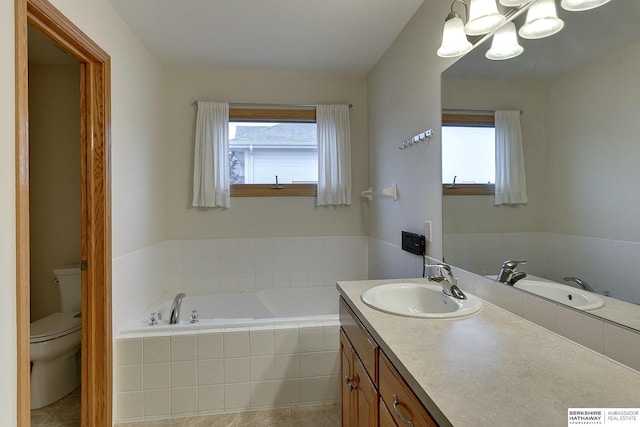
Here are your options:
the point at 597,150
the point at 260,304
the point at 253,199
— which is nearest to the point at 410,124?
the point at 597,150

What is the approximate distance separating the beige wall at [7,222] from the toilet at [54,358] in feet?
3.39

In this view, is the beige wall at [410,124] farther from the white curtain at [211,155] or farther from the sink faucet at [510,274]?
the white curtain at [211,155]

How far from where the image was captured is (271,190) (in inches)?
119

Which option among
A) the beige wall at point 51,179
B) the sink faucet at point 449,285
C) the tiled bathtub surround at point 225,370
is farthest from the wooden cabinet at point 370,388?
the beige wall at point 51,179

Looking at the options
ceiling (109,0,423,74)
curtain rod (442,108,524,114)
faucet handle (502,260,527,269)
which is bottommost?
faucet handle (502,260,527,269)

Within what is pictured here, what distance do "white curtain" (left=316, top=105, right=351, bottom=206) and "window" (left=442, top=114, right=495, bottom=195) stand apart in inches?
54.9

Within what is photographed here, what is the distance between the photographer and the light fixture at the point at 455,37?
137 centimetres

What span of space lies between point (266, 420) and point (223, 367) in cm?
41

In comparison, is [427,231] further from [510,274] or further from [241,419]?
[241,419]

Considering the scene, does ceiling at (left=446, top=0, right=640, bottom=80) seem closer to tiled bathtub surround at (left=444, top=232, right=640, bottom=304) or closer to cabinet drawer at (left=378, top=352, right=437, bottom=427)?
tiled bathtub surround at (left=444, top=232, right=640, bottom=304)

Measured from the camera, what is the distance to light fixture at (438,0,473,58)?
1.37m

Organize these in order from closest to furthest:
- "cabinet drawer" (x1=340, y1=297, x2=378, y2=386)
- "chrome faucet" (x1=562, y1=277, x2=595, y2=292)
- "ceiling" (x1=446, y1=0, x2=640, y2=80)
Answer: "ceiling" (x1=446, y1=0, x2=640, y2=80) → "chrome faucet" (x1=562, y1=277, x2=595, y2=292) → "cabinet drawer" (x1=340, y1=297, x2=378, y2=386)

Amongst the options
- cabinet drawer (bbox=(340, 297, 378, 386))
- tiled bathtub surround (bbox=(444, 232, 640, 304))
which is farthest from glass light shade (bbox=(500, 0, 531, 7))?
cabinet drawer (bbox=(340, 297, 378, 386))

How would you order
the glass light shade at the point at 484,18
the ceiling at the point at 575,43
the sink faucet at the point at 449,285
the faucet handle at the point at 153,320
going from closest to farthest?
the ceiling at the point at 575,43 → the glass light shade at the point at 484,18 → the sink faucet at the point at 449,285 → the faucet handle at the point at 153,320
